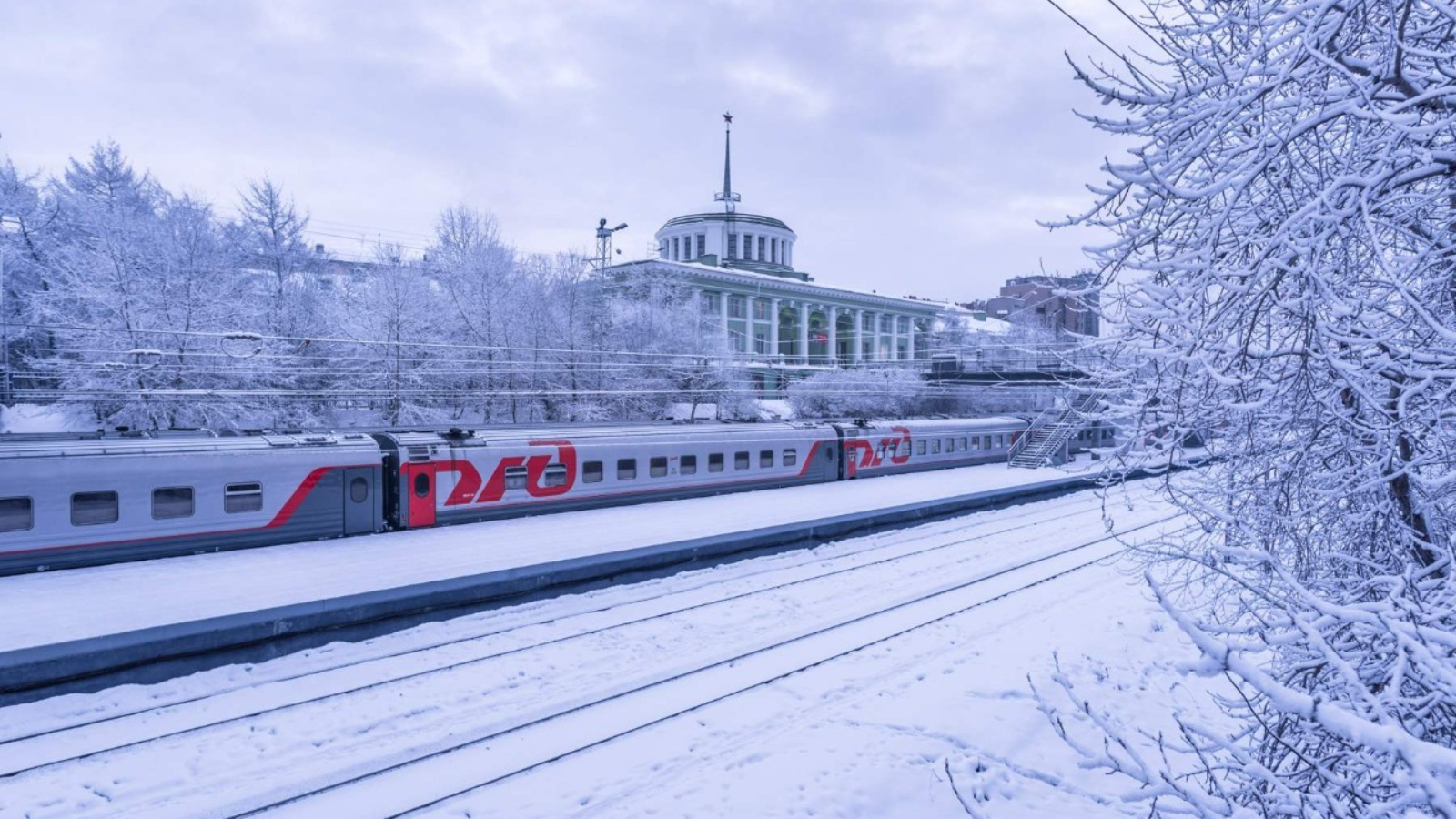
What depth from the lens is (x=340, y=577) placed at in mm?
12781

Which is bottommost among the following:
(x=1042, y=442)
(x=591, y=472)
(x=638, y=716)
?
(x=638, y=716)

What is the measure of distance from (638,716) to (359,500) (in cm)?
1022

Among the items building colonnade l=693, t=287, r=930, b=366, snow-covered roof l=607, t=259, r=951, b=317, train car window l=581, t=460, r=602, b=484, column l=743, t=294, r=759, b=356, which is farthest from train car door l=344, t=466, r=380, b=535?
column l=743, t=294, r=759, b=356

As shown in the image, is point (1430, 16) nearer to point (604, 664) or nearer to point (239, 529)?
point (604, 664)

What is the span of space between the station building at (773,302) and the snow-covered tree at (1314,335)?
46282mm

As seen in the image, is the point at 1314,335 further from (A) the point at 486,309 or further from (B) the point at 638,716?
(A) the point at 486,309

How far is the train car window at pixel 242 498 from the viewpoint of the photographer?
47.8 ft

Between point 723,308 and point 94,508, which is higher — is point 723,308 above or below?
above

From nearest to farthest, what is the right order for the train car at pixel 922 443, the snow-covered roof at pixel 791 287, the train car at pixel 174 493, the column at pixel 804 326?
the train car at pixel 174 493 < the train car at pixel 922 443 < the snow-covered roof at pixel 791 287 < the column at pixel 804 326

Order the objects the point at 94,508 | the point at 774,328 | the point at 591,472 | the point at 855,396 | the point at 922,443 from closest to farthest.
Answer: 1. the point at 94,508
2. the point at 591,472
3. the point at 922,443
4. the point at 855,396
5. the point at 774,328

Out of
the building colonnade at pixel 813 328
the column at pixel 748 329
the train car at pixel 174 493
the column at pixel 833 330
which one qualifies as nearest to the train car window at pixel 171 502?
the train car at pixel 174 493

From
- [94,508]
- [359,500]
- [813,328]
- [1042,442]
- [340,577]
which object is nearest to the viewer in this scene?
[340,577]

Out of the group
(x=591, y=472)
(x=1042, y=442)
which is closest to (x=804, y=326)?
(x=1042, y=442)

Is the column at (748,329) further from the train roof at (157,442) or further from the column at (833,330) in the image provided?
the train roof at (157,442)
